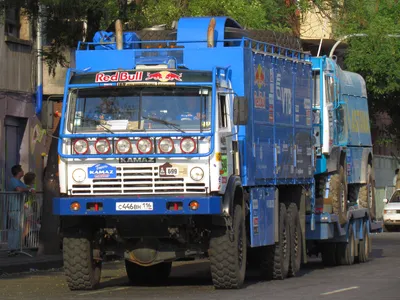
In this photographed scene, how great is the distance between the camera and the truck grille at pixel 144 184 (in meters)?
16.8

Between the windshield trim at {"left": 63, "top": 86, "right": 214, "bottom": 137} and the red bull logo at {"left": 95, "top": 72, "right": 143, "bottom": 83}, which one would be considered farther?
the red bull logo at {"left": 95, "top": 72, "right": 143, "bottom": 83}

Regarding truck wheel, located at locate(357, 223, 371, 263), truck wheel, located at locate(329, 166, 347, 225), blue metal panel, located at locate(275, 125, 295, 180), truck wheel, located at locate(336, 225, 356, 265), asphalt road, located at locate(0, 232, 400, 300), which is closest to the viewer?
asphalt road, located at locate(0, 232, 400, 300)

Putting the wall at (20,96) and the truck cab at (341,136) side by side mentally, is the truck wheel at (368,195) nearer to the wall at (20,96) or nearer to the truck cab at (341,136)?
the truck cab at (341,136)

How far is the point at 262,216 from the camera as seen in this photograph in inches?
739

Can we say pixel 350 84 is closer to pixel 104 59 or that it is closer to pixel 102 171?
pixel 104 59

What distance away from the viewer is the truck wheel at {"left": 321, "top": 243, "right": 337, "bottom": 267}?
2442cm

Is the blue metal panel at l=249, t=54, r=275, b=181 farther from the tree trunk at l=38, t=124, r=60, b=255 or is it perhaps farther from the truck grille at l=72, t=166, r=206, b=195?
the tree trunk at l=38, t=124, r=60, b=255

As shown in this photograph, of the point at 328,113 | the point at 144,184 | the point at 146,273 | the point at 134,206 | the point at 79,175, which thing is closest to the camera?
the point at 134,206

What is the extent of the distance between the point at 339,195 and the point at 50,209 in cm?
539

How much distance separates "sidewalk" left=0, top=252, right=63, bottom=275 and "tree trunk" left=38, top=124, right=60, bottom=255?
241 mm

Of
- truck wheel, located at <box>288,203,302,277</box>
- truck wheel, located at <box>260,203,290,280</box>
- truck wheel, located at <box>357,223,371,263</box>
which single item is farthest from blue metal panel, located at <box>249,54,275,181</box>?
truck wheel, located at <box>357,223,371,263</box>

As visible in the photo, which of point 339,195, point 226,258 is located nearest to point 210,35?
point 226,258

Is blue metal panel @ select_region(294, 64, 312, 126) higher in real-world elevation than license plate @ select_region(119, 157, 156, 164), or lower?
higher

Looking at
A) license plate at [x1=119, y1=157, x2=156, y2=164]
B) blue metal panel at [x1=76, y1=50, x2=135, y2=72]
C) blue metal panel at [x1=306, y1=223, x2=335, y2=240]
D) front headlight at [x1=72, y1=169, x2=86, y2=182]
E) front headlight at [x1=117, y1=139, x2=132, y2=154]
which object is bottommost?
blue metal panel at [x1=306, y1=223, x2=335, y2=240]
